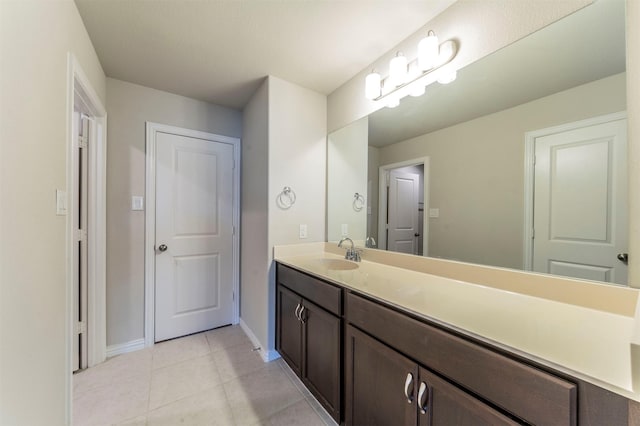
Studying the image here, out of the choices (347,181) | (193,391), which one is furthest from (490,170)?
(193,391)

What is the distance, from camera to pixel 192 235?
7.91 feet

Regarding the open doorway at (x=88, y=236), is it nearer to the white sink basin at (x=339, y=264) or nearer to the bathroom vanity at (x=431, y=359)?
the bathroom vanity at (x=431, y=359)

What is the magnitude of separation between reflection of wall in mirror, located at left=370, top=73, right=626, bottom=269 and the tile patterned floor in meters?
1.31

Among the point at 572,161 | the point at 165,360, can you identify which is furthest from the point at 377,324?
the point at 165,360

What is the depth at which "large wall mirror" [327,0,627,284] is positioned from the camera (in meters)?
0.92

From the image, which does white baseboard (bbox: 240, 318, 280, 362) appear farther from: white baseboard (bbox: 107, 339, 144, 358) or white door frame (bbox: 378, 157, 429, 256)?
white door frame (bbox: 378, 157, 429, 256)

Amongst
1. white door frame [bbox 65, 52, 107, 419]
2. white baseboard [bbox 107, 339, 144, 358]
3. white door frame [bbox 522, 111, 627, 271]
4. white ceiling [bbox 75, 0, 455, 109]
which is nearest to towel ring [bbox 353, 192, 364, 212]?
white ceiling [bbox 75, 0, 455, 109]

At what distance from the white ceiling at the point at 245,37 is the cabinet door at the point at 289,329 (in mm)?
1669

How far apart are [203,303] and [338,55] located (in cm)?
249

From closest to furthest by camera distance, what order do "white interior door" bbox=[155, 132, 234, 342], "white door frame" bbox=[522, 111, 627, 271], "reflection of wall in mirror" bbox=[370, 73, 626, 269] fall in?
"reflection of wall in mirror" bbox=[370, 73, 626, 269]
"white door frame" bbox=[522, 111, 627, 271]
"white interior door" bbox=[155, 132, 234, 342]

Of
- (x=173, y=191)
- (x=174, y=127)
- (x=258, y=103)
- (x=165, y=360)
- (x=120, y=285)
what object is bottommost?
(x=165, y=360)

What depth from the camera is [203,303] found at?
2463mm

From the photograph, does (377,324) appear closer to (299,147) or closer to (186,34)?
(299,147)

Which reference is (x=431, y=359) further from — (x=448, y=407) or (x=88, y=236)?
(x=88, y=236)
